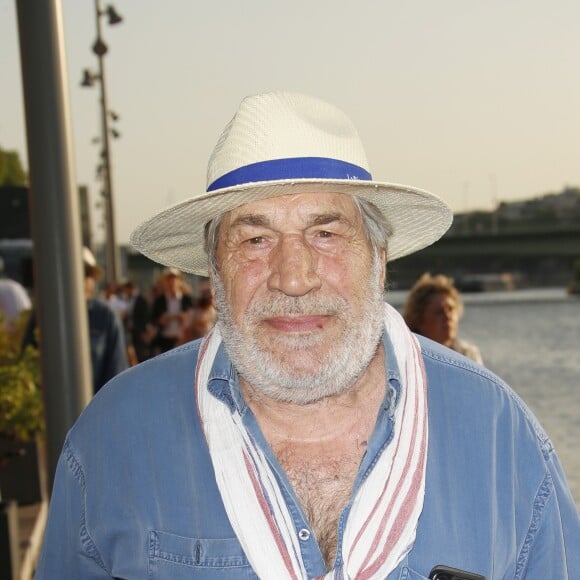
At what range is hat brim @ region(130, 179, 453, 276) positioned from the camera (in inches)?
106

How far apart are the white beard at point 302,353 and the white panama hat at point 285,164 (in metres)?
0.26

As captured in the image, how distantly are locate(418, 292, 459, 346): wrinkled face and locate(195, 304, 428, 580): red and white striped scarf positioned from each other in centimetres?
419

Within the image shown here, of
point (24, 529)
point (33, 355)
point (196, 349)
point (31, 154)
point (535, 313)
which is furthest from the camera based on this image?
point (535, 313)

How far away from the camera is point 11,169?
53.9m

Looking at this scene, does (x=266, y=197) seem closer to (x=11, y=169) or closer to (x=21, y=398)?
(x=21, y=398)

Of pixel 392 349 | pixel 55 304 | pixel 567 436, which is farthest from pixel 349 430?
pixel 567 436

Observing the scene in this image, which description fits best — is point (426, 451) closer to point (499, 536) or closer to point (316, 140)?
point (499, 536)

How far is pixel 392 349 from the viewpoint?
2.78 metres

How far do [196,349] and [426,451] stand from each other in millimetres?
676

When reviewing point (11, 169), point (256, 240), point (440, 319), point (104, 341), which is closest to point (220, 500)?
point (256, 240)

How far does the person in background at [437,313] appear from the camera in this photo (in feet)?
22.4

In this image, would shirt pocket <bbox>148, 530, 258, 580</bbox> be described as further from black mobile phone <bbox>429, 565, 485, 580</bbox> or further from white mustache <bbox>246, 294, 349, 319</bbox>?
white mustache <bbox>246, 294, 349, 319</bbox>

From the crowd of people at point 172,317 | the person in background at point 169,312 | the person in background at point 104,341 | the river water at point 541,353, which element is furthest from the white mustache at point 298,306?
the person in background at point 169,312

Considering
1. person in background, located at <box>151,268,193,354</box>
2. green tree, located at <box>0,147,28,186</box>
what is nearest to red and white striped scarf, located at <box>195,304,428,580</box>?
person in background, located at <box>151,268,193,354</box>
